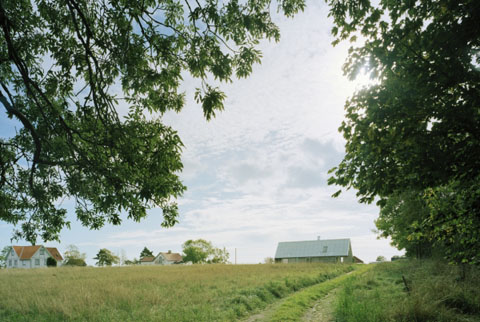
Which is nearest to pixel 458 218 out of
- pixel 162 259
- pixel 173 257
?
pixel 162 259

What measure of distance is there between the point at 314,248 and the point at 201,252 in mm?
33585

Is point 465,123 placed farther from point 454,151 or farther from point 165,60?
point 165,60

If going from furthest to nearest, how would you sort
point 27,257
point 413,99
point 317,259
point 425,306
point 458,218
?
1. point 27,257
2. point 317,259
3. point 425,306
4. point 458,218
5. point 413,99

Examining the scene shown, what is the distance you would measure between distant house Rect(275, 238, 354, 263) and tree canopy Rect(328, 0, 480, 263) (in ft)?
205

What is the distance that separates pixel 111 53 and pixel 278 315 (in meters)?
10.2

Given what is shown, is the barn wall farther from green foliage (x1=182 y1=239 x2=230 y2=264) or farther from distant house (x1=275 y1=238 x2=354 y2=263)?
green foliage (x1=182 y1=239 x2=230 y2=264)

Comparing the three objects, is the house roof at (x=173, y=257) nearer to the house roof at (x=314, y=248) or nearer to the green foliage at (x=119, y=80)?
the house roof at (x=314, y=248)

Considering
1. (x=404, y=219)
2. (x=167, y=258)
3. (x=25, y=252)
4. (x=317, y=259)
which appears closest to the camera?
(x=404, y=219)

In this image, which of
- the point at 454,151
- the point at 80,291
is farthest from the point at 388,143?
the point at 80,291

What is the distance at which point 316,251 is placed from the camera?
6712cm

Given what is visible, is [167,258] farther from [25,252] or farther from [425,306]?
[425,306]

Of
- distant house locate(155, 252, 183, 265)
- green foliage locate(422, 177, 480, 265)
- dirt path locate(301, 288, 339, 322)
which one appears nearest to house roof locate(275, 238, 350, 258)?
distant house locate(155, 252, 183, 265)

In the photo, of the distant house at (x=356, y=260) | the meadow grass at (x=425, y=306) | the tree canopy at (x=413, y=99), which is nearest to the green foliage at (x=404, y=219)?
the meadow grass at (x=425, y=306)

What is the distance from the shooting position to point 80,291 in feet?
52.0
